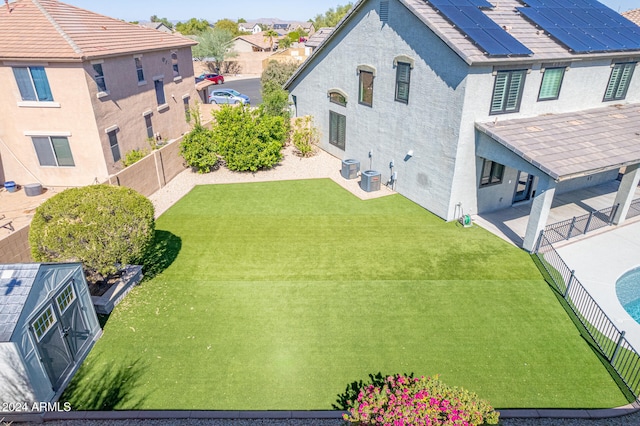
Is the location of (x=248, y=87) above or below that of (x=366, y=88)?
below

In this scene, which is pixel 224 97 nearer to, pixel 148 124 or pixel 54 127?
pixel 148 124

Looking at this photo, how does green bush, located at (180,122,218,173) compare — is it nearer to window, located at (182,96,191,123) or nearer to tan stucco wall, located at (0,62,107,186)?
tan stucco wall, located at (0,62,107,186)

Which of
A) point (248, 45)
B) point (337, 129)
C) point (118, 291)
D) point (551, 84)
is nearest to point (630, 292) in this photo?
point (551, 84)

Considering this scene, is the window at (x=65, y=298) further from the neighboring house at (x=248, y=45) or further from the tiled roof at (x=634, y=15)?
the neighboring house at (x=248, y=45)

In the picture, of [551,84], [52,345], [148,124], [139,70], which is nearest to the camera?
[52,345]

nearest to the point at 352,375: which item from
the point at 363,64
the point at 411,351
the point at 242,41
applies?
the point at 411,351

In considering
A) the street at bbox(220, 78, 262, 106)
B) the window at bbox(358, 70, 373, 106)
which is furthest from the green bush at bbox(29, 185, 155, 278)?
the street at bbox(220, 78, 262, 106)
